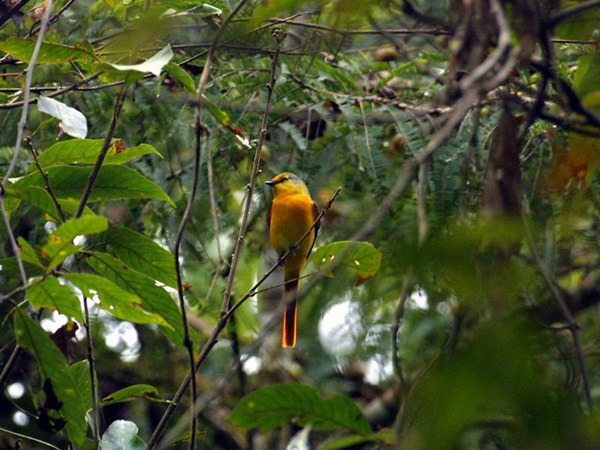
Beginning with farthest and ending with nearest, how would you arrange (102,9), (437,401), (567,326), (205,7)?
(102,9) < (205,7) < (567,326) < (437,401)

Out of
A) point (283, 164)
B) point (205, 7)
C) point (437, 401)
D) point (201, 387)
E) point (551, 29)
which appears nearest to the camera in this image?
point (437, 401)

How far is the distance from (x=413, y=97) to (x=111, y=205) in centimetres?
184

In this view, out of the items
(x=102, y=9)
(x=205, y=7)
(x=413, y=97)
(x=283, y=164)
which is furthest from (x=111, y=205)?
(x=205, y=7)

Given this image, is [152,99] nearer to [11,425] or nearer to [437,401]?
[11,425]

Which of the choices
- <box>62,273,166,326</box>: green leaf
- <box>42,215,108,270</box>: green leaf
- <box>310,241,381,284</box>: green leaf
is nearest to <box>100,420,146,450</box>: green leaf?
<box>62,273,166,326</box>: green leaf

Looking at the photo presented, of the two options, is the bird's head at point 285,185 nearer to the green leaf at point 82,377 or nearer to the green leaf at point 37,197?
the green leaf at point 82,377

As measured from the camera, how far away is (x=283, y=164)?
4488 mm

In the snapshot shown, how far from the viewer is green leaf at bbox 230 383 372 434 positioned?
1.32 metres

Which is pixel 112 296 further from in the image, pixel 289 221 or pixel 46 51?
pixel 289 221

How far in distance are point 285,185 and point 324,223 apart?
1.14 ft

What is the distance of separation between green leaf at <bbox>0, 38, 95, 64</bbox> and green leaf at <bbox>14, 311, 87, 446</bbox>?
2.22ft

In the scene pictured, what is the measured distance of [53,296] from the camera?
69.0 inches

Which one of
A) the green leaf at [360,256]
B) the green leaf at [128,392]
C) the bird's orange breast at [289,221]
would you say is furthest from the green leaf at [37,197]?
the bird's orange breast at [289,221]

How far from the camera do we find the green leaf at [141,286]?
200 centimetres
